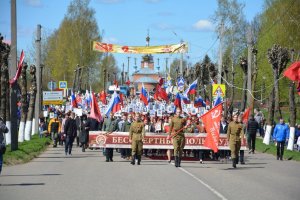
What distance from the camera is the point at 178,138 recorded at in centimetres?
2406

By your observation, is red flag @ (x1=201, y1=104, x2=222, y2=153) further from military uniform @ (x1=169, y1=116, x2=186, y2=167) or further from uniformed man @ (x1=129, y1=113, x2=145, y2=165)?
uniformed man @ (x1=129, y1=113, x2=145, y2=165)

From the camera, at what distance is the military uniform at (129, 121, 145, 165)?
82.1 feet

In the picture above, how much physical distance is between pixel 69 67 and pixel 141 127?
247ft

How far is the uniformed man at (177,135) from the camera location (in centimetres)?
2394

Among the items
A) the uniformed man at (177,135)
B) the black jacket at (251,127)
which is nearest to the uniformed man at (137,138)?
the uniformed man at (177,135)

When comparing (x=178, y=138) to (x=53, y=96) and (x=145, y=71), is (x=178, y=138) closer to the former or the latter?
(x=53, y=96)

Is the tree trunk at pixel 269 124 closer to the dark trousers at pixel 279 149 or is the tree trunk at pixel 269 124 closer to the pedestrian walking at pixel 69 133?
the dark trousers at pixel 279 149

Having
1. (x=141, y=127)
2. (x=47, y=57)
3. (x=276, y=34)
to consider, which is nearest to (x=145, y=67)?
(x=47, y=57)

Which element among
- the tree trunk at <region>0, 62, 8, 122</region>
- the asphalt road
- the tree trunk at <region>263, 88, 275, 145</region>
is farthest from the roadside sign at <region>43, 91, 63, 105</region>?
the asphalt road

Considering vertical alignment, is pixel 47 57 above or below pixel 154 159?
above

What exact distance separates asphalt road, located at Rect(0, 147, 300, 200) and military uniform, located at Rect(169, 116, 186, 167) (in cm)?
40

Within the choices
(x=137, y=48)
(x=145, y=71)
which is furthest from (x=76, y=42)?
(x=145, y=71)

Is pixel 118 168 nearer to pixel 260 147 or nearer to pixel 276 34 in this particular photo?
pixel 260 147

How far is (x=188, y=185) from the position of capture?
1719cm
